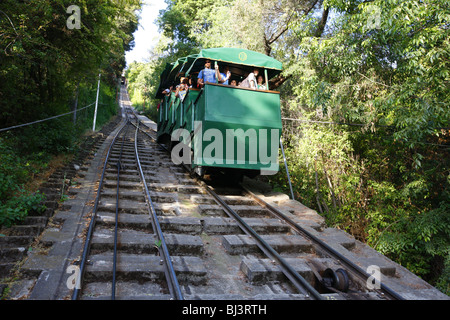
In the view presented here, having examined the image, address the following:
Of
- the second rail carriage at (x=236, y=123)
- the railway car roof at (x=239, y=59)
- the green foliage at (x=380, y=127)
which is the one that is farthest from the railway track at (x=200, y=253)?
the railway car roof at (x=239, y=59)

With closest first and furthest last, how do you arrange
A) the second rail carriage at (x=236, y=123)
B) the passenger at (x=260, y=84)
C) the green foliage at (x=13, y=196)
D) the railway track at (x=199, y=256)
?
the railway track at (x=199, y=256), the green foliage at (x=13, y=196), the second rail carriage at (x=236, y=123), the passenger at (x=260, y=84)

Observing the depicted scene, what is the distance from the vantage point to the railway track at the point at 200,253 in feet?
10.7

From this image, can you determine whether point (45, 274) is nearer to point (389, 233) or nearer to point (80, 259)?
point (80, 259)

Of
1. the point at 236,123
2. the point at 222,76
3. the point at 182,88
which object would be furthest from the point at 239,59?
the point at 182,88

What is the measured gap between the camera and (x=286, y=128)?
36.4ft

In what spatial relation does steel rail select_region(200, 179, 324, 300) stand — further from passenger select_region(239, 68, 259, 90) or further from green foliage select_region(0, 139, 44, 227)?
green foliage select_region(0, 139, 44, 227)

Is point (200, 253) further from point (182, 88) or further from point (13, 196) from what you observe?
point (182, 88)

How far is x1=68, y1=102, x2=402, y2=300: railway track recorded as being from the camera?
10.7ft

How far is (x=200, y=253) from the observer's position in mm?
4109

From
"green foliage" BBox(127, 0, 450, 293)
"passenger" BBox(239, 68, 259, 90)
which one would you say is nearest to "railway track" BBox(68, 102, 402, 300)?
"passenger" BBox(239, 68, 259, 90)

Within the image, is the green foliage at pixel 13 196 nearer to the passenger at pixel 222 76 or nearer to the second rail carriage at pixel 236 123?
the second rail carriage at pixel 236 123

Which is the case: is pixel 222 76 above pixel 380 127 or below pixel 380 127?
above
